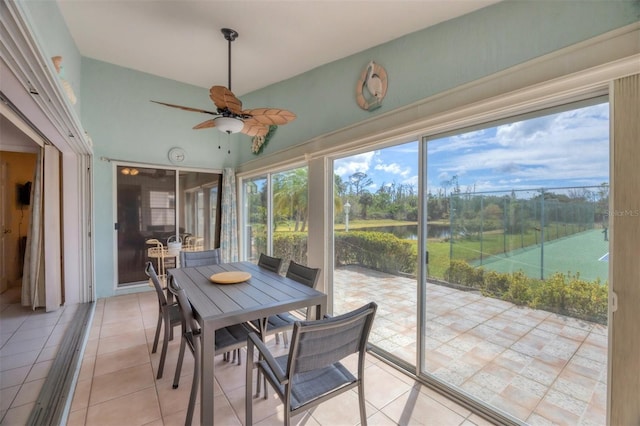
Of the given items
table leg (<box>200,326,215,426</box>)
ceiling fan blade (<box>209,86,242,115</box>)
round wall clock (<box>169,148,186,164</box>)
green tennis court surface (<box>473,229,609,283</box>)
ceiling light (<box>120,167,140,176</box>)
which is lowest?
table leg (<box>200,326,215,426</box>)

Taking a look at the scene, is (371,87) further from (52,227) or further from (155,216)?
(52,227)

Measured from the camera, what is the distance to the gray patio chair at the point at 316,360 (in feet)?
4.15

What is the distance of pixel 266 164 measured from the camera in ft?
13.9

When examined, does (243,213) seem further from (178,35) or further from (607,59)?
(607,59)

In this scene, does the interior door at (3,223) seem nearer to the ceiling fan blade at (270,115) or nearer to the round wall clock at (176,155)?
the round wall clock at (176,155)

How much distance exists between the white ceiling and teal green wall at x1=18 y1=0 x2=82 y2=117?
13 cm

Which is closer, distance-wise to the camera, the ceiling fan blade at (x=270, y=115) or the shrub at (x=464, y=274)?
the shrub at (x=464, y=274)

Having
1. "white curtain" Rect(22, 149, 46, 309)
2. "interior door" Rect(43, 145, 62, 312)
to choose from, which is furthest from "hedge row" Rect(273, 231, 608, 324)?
"white curtain" Rect(22, 149, 46, 309)

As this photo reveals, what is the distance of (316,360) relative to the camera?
4.36ft

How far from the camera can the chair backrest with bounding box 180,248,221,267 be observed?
3.22 meters

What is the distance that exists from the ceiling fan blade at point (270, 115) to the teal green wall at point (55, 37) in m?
1.23

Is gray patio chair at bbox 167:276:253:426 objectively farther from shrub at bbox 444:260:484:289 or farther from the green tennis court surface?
the green tennis court surface

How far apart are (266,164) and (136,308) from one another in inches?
108

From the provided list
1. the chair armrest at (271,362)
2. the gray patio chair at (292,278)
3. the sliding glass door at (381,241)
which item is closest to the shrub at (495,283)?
the sliding glass door at (381,241)
